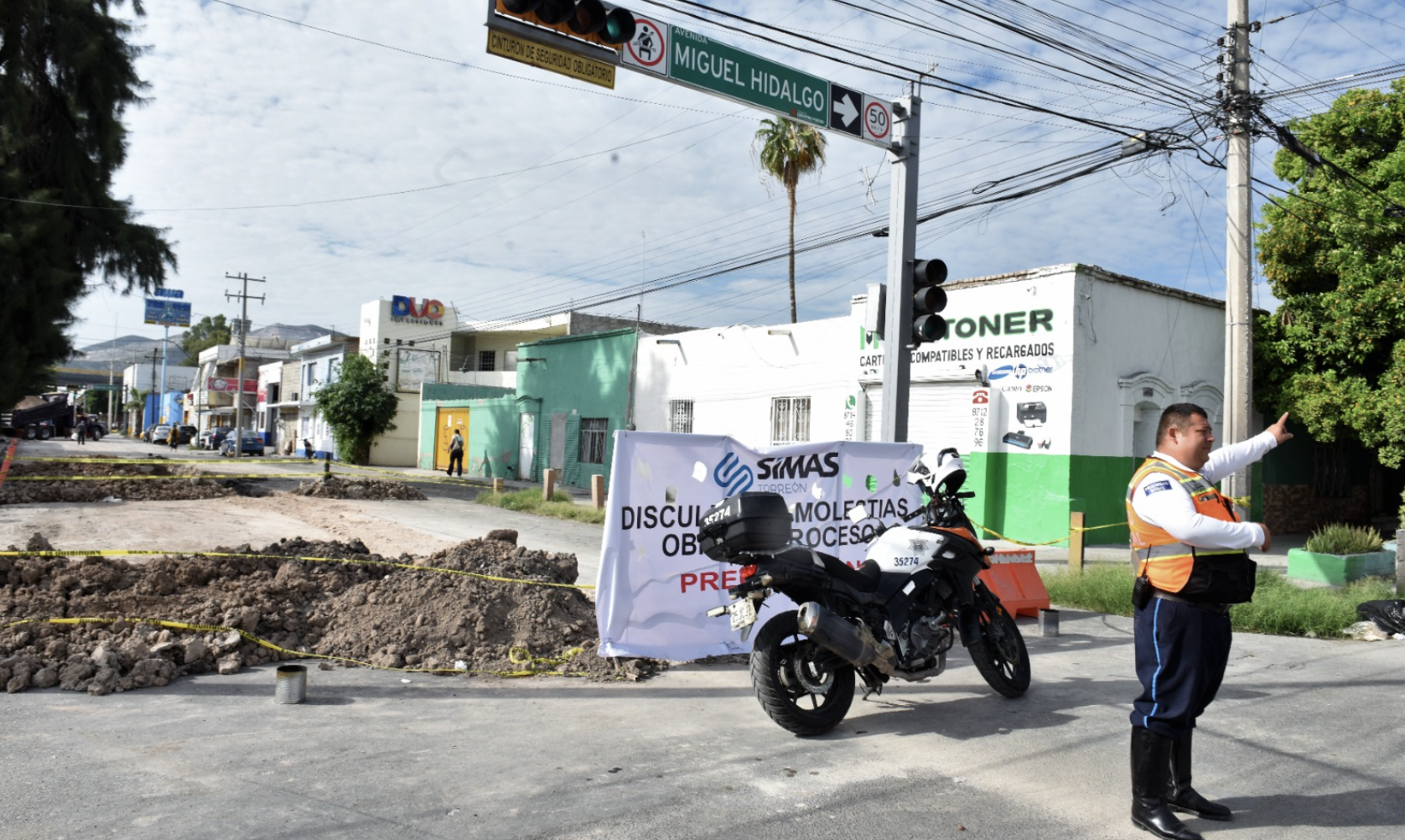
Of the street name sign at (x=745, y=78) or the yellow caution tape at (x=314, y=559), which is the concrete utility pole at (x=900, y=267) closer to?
the street name sign at (x=745, y=78)

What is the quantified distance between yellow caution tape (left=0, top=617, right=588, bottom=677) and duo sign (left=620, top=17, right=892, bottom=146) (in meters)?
5.10

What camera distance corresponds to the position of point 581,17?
26.3ft

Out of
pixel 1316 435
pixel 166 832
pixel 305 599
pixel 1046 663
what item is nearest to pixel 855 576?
pixel 1046 663

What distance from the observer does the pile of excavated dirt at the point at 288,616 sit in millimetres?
6469

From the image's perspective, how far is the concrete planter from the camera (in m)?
12.0

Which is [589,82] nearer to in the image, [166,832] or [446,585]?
[446,585]

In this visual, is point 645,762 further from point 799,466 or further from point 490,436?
point 490,436

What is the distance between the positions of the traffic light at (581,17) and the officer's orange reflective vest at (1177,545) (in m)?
5.87

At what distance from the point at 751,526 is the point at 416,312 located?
182ft

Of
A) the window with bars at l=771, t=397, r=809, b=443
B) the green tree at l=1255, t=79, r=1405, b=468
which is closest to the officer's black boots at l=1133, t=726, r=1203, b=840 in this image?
the green tree at l=1255, t=79, r=1405, b=468

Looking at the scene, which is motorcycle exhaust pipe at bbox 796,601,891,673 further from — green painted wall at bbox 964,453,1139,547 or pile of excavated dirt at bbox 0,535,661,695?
green painted wall at bbox 964,453,1139,547

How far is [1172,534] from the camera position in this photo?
420 centimetres

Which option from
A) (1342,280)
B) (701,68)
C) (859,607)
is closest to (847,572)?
(859,607)

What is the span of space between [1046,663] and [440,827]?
5251 millimetres
